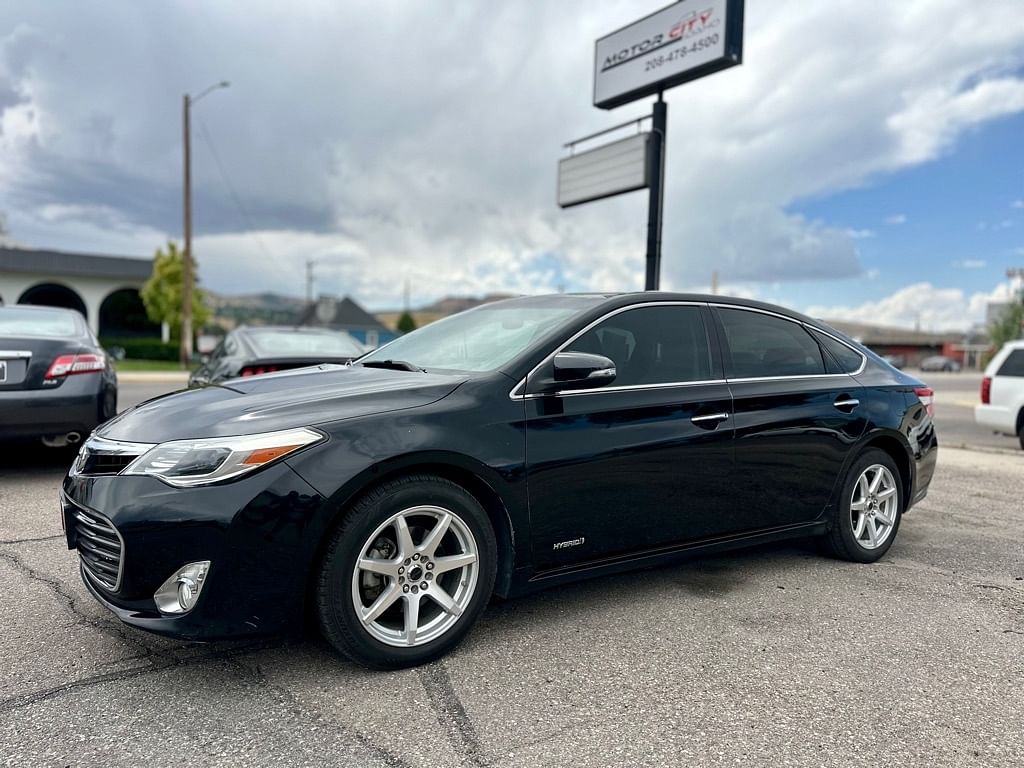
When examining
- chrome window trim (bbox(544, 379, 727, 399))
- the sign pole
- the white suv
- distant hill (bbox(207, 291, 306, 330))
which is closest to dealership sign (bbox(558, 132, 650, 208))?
the sign pole

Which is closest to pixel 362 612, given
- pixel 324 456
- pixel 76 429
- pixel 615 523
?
pixel 324 456

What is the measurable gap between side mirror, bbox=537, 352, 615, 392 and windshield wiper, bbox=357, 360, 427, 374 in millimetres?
641

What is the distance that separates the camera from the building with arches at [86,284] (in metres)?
37.4

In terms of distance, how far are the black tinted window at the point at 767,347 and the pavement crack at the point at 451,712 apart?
2.12m

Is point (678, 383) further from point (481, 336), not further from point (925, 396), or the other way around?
point (925, 396)

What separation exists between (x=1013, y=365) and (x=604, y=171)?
7.18 metres

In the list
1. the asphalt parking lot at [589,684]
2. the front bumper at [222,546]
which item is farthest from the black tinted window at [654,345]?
the front bumper at [222,546]

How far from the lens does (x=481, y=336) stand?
390cm

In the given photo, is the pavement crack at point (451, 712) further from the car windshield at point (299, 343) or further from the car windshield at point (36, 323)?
the car windshield at point (299, 343)

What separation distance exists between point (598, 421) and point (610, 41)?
487 inches

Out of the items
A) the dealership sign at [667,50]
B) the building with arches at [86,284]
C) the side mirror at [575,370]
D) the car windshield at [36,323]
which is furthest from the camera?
the building with arches at [86,284]

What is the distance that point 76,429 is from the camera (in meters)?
5.92

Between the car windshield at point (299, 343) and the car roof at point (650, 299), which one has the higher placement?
the car roof at point (650, 299)

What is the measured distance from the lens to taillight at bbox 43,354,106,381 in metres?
5.88
